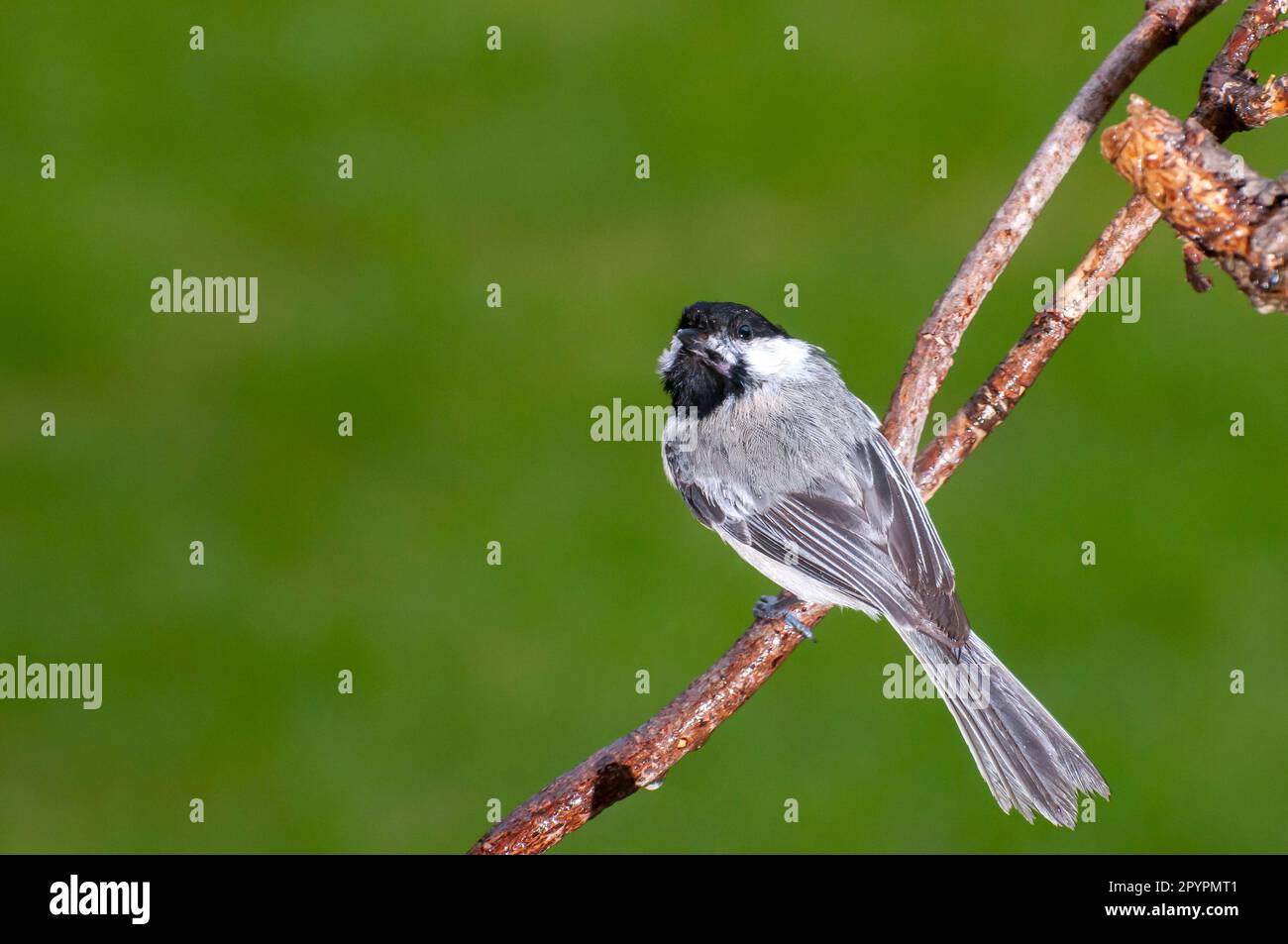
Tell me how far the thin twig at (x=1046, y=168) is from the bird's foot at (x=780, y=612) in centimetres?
60

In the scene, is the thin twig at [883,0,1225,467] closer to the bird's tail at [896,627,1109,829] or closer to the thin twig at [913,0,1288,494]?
the thin twig at [913,0,1288,494]

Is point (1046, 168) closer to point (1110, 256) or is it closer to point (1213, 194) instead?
point (1110, 256)

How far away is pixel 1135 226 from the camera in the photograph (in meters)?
2.56

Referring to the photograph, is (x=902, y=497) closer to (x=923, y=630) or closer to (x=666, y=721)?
(x=923, y=630)

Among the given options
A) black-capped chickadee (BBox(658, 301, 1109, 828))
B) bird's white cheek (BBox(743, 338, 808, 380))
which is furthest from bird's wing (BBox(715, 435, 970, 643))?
bird's white cheek (BBox(743, 338, 808, 380))

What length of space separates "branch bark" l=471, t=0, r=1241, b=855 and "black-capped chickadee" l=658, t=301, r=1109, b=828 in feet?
0.40

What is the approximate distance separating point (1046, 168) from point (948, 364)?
0.44 metres

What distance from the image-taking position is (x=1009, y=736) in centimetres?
285

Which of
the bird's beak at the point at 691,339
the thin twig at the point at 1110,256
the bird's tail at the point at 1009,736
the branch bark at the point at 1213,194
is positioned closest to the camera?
the branch bark at the point at 1213,194

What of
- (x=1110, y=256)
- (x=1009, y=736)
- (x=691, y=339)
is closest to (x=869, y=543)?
(x=1009, y=736)

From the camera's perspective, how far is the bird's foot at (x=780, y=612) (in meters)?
2.79

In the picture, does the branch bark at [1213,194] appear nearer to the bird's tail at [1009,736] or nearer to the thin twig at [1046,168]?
the thin twig at [1046,168]

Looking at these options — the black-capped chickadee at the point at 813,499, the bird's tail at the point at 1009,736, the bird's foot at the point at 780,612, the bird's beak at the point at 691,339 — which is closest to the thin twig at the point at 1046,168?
the black-capped chickadee at the point at 813,499

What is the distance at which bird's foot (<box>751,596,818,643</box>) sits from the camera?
2791mm
